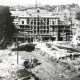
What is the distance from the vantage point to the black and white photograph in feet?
56.2

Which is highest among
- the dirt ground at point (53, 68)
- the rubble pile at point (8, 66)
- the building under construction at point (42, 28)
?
the building under construction at point (42, 28)

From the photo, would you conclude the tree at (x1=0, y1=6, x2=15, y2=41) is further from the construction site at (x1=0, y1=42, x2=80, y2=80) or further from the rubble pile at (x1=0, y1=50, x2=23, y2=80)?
the rubble pile at (x1=0, y1=50, x2=23, y2=80)

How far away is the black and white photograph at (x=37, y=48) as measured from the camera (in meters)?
17.1

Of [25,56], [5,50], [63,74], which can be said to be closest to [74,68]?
[63,74]

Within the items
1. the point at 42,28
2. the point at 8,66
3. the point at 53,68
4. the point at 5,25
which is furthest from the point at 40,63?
the point at 42,28

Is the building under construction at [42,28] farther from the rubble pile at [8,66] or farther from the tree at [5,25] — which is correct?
the rubble pile at [8,66]

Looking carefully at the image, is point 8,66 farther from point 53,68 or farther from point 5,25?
point 5,25

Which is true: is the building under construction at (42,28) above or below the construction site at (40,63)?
above

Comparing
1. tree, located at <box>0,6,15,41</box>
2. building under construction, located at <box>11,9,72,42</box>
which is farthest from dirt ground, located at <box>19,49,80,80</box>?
building under construction, located at <box>11,9,72,42</box>

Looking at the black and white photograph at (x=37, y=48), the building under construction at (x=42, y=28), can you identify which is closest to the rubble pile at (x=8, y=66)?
the black and white photograph at (x=37, y=48)

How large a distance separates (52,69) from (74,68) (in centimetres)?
173

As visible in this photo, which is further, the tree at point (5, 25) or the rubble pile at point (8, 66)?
the tree at point (5, 25)

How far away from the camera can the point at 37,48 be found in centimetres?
2536

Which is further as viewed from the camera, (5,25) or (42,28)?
(42,28)
